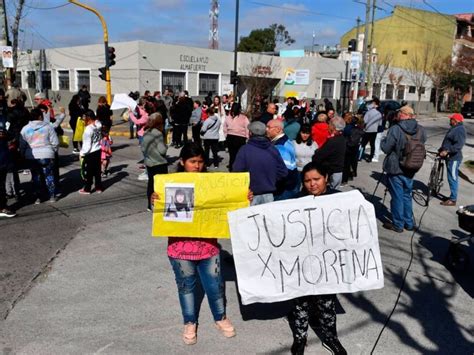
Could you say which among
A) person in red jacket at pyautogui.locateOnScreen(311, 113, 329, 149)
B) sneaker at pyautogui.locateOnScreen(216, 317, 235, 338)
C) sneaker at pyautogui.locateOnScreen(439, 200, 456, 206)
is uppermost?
person in red jacket at pyautogui.locateOnScreen(311, 113, 329, 149)

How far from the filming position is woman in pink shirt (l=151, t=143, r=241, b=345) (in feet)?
11.0

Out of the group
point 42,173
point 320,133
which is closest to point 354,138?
point 320,133

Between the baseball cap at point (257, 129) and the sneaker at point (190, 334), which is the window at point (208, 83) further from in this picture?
the sneaker at point (190, 334)

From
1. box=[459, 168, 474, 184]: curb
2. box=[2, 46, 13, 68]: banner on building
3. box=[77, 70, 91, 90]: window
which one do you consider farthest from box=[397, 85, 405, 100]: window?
box=[2, 46, 13, 68]: banner on building

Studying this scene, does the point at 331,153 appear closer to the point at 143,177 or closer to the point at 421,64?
the point at 143,177

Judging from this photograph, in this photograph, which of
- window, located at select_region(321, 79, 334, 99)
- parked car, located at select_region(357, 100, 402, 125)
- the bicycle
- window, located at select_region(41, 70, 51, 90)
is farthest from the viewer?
window, located at select_region(321, 79, 334, 99)

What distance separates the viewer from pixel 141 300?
4266 millimetres

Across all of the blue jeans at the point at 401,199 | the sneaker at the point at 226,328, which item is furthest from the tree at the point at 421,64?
the sneaker at the point at 226,328

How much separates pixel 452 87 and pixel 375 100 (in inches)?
1700

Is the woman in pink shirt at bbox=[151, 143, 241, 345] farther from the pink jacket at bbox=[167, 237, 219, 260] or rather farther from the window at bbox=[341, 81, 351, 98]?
the window at bbox=[341, 81, 351, 98]

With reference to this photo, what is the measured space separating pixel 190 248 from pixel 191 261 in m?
0.11

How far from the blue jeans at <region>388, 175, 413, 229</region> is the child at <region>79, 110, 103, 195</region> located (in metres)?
5.33

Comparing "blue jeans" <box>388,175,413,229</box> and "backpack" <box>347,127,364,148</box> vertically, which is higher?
"backpack" <box>347,127,364,148</box>

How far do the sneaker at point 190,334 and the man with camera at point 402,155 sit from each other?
13.6 feet
